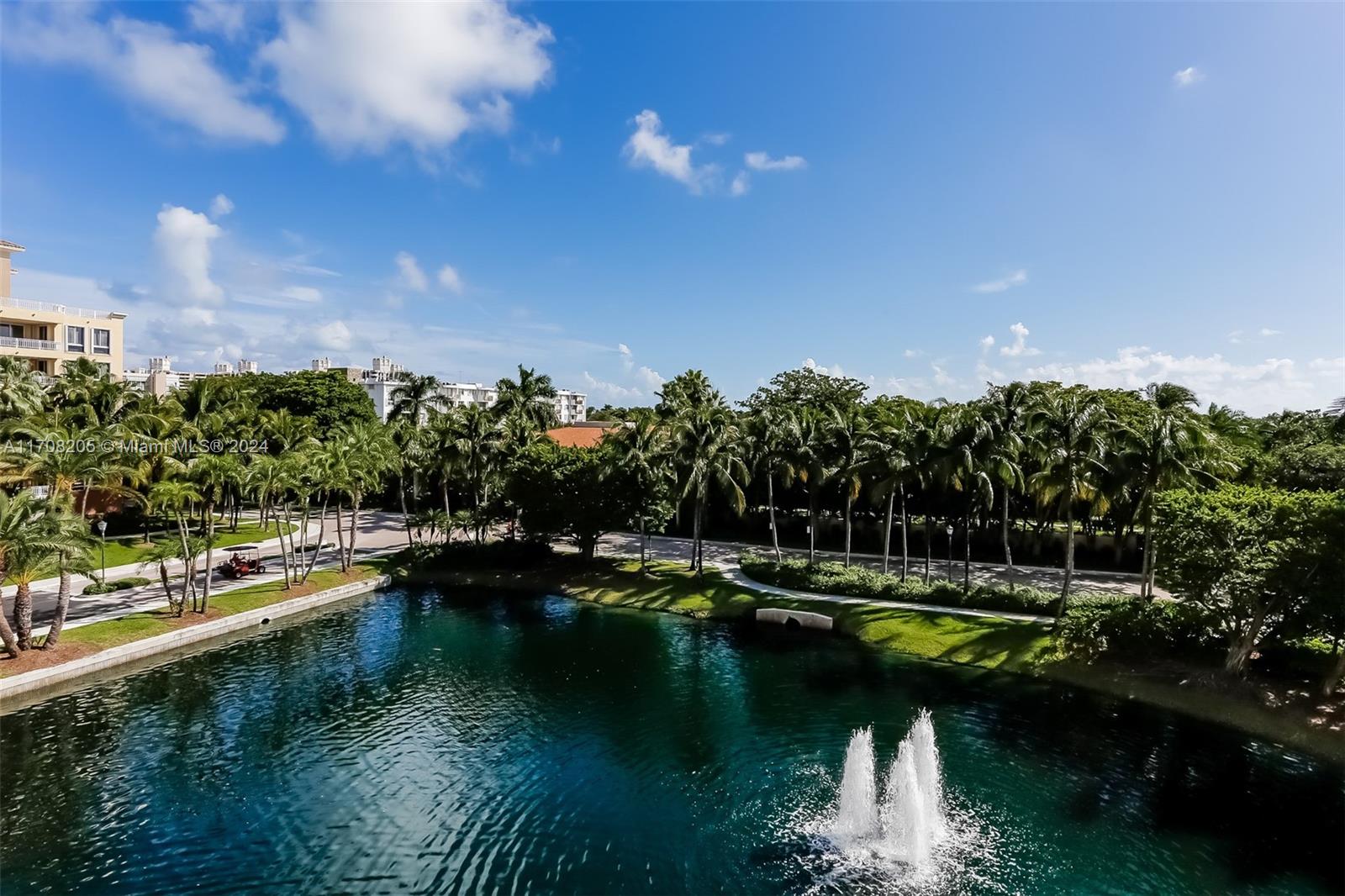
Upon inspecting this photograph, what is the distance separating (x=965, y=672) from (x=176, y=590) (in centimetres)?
4360

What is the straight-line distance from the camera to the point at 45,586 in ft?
132

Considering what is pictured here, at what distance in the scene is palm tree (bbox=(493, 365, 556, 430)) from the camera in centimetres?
6450

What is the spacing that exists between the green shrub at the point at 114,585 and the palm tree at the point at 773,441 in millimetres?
40040

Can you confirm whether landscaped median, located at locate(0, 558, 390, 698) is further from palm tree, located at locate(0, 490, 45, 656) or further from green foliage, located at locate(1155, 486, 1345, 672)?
green foliage, located at locate(1155, 486, 1345, 672)

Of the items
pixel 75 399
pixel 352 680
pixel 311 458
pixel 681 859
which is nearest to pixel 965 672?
pixel 681 859

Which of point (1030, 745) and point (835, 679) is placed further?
point (835, 679)

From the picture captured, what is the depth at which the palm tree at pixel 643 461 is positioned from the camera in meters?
46.5

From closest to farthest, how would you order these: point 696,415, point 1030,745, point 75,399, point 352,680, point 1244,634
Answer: point 1030,745
point 1244,634
point 352,680
point 696,415
point 75,399

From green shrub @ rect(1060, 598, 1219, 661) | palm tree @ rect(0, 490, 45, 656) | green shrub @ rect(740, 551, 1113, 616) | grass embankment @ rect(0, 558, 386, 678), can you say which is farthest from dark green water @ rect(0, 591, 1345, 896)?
green shrub @ rect(740, 551, 1113, 616)

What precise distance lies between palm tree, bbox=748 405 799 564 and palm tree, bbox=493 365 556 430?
2431 centimetres

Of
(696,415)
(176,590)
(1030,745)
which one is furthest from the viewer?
(696,415)

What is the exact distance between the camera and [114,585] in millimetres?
40406

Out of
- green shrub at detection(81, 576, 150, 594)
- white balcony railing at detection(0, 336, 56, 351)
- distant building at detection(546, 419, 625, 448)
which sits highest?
white balcony railing at detection(0, 336, 56, 351)

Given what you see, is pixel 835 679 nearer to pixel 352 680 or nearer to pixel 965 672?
pixel 965 672
